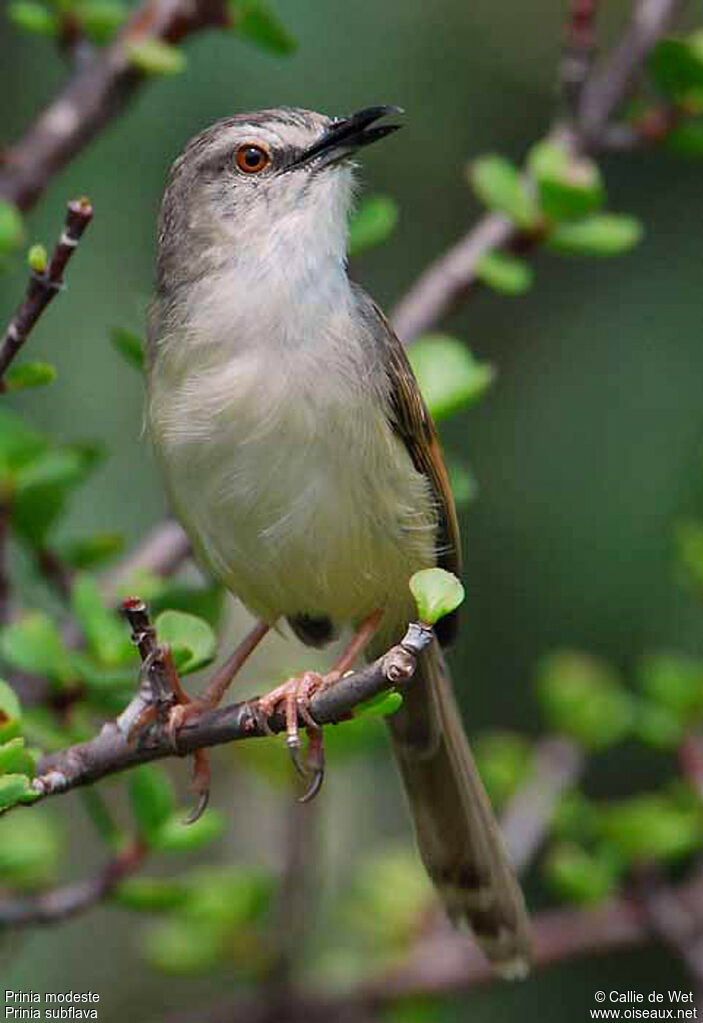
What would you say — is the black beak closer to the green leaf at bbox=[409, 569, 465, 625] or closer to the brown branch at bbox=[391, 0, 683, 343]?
the brown branch at bbox=[391, 0, 683, 343]

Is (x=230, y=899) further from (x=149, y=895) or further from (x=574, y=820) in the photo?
(x=574, y=820)

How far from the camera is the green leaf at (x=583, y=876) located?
3912 mm

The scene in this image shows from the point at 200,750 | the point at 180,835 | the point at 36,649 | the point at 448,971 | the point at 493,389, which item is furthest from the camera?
the point at 493,389

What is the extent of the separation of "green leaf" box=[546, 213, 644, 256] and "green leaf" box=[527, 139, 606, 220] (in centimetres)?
4

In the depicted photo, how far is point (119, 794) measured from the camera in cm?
547

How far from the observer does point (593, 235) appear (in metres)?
3.66

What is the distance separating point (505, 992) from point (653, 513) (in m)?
1.59

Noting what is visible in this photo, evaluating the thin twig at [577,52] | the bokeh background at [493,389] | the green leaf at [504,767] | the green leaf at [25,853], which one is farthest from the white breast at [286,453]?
the bokeh background at [493,389]

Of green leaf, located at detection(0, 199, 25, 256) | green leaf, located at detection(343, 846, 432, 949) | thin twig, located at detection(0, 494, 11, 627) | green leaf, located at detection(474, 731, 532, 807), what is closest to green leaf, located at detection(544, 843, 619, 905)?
green leaf, located at detection(474, 731, 532, 807)

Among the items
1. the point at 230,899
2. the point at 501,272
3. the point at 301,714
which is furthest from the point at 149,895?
the point at 501,272

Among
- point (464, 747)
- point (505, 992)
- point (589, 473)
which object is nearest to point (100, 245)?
point (589, 473)

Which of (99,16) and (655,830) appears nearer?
(99,16)

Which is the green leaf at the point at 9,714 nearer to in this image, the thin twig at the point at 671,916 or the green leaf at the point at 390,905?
the green leaf at the point at 390,905

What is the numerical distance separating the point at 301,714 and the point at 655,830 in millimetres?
1358
